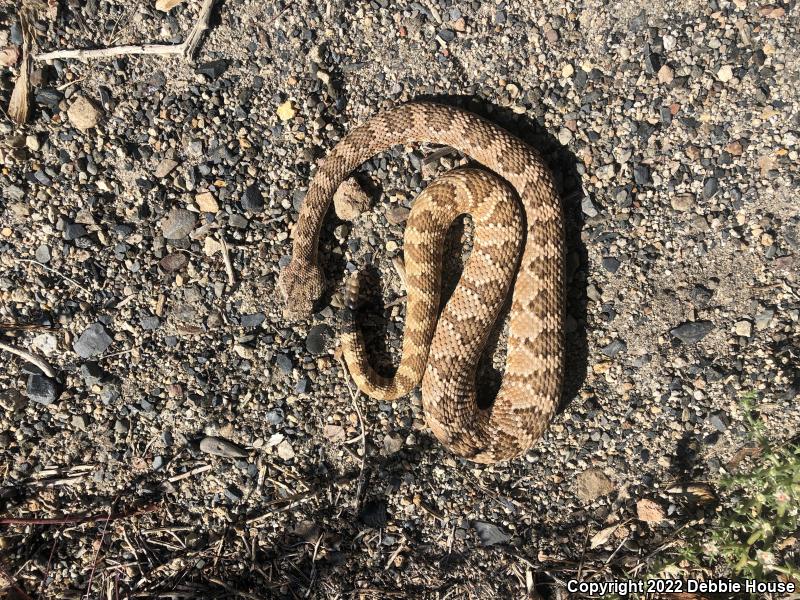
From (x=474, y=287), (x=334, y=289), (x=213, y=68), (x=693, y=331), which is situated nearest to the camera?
(x=474, y=287)

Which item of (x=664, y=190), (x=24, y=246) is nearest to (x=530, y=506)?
(x=664, y=190)

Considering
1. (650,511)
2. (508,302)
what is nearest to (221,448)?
(508,302)

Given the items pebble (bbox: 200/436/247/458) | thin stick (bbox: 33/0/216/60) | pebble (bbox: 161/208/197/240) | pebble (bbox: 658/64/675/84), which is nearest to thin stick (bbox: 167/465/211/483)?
pebble (bbox: 200/436/247/458)

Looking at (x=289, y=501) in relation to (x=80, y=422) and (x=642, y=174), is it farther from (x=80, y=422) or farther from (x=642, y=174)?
(x=642, y=174)

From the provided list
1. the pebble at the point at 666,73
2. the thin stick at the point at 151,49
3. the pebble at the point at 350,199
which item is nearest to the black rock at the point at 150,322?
the pebble at the point at 350,199

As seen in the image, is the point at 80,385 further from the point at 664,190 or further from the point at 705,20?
the point at 705,20

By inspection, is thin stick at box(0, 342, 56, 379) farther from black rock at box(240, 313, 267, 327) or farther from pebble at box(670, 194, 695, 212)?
pebble at box(670, 194, 695, 212)

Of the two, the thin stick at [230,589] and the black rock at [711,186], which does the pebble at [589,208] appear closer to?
the black rock at [711,186]
